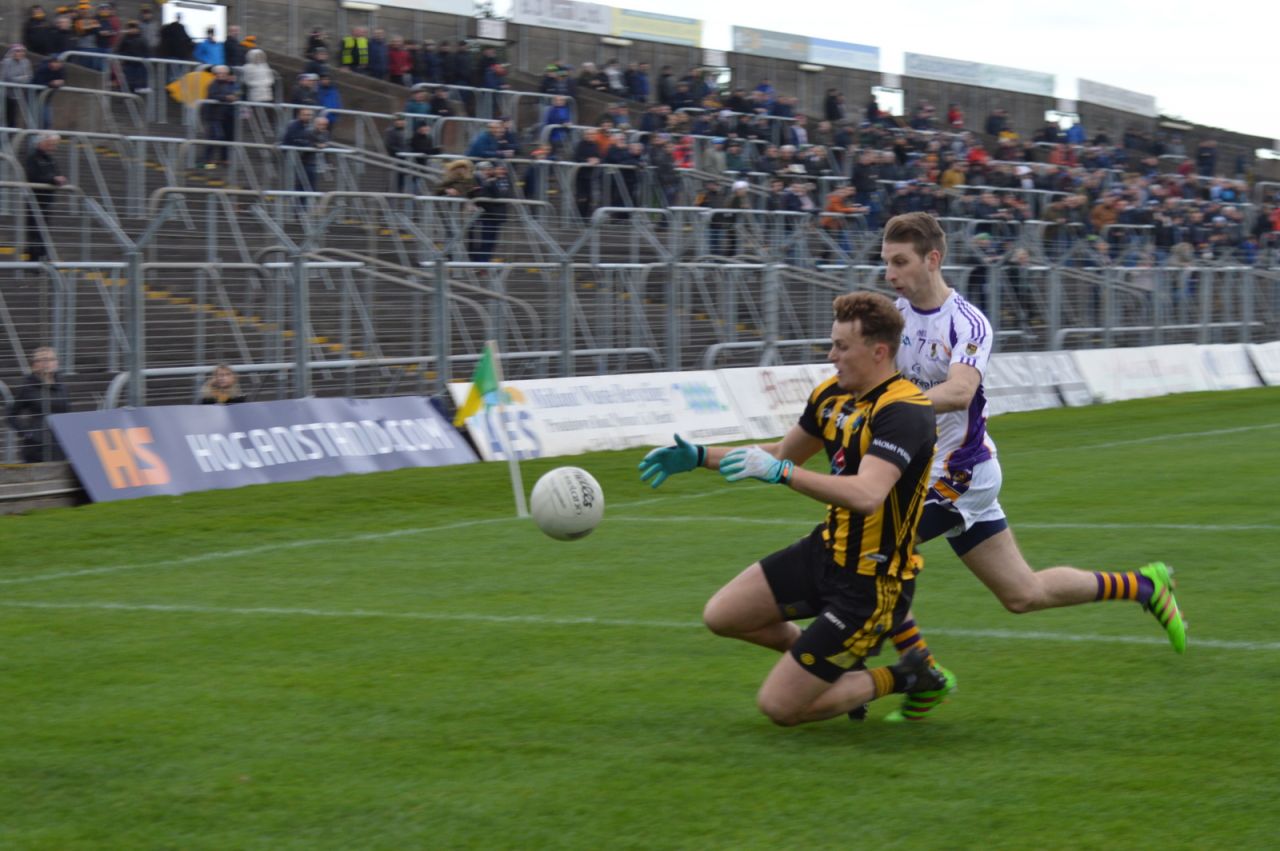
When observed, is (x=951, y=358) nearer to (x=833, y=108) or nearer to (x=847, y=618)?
(x=847, y=618)

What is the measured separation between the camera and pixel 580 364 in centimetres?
1964

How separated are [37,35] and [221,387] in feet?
29.2

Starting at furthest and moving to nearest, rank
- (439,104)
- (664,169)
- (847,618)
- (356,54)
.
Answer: (356,54)
(664,169)
(439,104)
(847,618)

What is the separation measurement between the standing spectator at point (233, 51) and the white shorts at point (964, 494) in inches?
750

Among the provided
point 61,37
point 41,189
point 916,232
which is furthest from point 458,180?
point 916,232

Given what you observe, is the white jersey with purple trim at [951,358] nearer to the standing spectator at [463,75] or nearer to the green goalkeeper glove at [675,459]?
the green goalkeeper glove at [675,459]

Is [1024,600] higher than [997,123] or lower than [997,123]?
lower

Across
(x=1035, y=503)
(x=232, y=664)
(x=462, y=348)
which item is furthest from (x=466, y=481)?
(x=232, y=664)

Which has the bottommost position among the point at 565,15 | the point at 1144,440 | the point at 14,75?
the point at 1144,440

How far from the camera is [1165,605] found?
A: 24.3 ft

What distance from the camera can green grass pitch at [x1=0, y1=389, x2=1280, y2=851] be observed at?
17.2 feet

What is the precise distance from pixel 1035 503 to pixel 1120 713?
778 cm

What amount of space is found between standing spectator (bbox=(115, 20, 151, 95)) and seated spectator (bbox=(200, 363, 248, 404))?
812 cm

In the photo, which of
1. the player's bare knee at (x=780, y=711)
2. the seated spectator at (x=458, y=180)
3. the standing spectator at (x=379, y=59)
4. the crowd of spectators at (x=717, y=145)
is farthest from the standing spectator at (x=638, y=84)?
the player's bare knee at (x=780, y=711)
